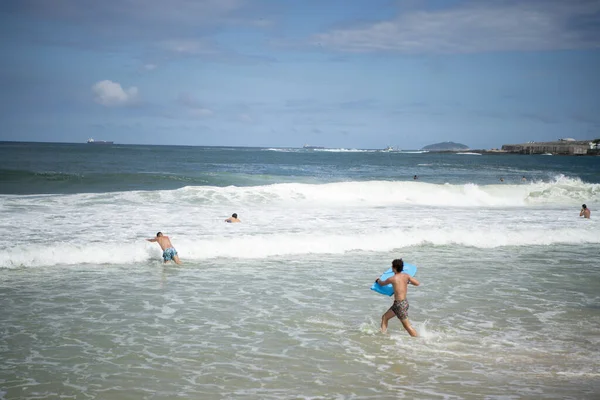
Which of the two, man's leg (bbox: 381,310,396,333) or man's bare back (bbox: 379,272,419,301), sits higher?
man's bare back (bbox: 379,272,419,301)

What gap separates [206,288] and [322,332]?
4.04 meters

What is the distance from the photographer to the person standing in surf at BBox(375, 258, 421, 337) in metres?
9.47

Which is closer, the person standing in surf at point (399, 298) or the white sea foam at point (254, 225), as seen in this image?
the person standing in surf at point (399, 298)

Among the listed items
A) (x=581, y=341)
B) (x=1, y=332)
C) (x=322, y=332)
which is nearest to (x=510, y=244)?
(x=581, y=341)

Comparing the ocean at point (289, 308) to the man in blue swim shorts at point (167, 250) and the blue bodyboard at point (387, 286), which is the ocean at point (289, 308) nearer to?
the man in blue swim shorts at point (167, 250)

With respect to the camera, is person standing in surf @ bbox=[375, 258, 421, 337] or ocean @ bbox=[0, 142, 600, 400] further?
person standing in surf @ bbox=[375, 258, 421, 337]

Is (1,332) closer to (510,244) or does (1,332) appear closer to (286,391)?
(286,391)

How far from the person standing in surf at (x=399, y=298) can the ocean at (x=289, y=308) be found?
27 cm

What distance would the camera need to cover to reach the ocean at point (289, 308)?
754 cm

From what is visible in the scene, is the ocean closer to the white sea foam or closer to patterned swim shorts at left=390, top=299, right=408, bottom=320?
the white sea foam

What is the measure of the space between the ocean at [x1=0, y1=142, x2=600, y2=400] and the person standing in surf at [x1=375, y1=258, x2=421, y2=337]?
274 millimetres

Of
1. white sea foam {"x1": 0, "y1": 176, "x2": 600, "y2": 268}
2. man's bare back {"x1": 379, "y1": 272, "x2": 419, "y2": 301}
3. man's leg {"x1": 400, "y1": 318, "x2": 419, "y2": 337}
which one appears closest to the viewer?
man's leg {"x1": 400, "y1": 318, "x2": 419, "y2": 337}

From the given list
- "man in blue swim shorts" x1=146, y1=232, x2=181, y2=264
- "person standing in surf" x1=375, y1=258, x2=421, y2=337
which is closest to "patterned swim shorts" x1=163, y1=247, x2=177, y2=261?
"man in blue swim shorts" x1=146, y1=232, x2=181, y2=264

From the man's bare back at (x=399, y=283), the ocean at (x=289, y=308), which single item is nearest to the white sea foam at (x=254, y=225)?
the ocean at (x=289, y=308)
